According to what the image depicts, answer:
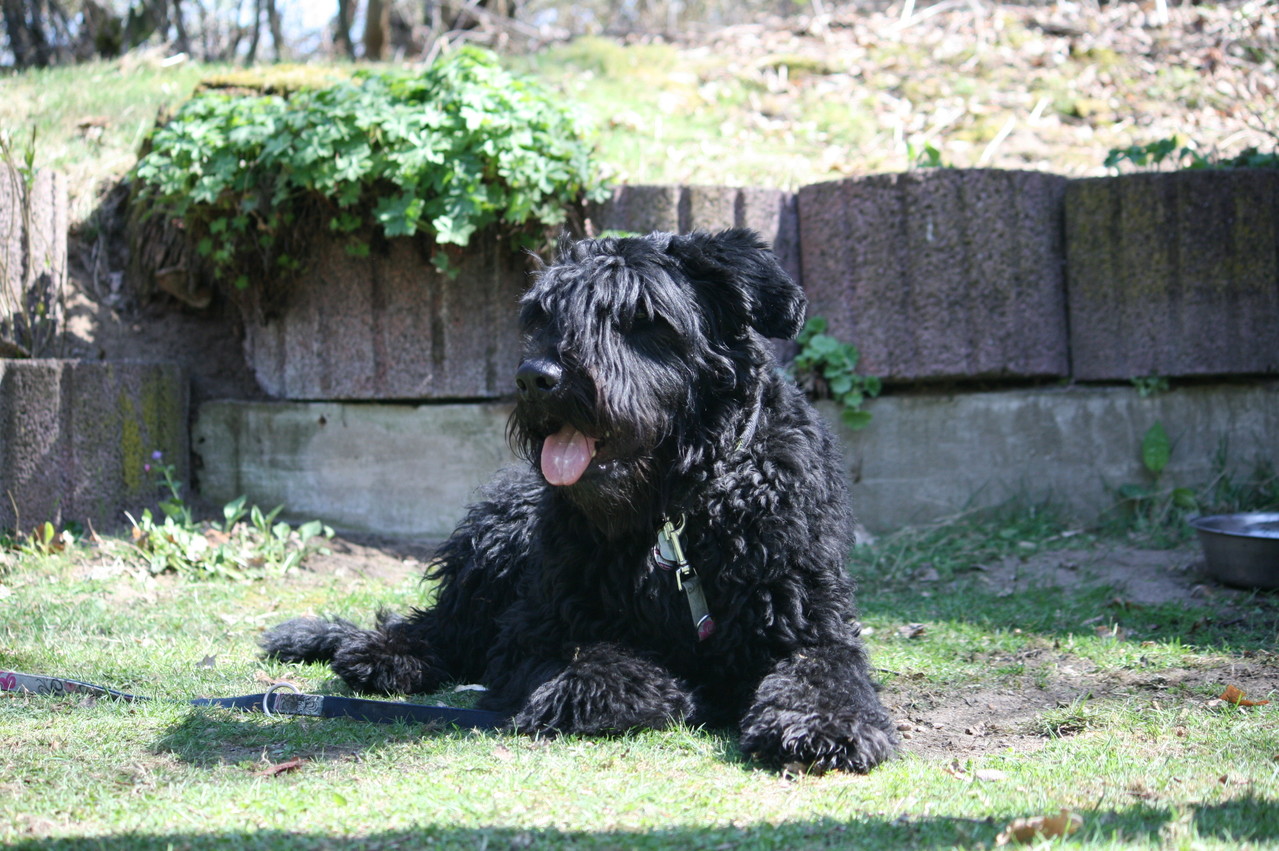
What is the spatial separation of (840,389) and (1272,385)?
2517 mm

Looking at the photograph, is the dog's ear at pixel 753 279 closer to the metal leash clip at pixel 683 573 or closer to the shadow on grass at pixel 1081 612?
the metal leash clip at pixel 683 573

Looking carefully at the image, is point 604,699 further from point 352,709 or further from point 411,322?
point 411,322

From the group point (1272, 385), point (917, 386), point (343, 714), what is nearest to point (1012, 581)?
point (917, 386)

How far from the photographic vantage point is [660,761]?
299 centimetres

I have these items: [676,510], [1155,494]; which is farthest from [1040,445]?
[676,510]

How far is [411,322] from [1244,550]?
16.2 ft

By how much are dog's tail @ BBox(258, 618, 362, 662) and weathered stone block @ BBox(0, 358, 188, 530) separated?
2376mm

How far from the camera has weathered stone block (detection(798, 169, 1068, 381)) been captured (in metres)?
6.13

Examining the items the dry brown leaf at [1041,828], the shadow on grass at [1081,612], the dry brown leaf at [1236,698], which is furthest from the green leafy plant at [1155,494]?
the dry brown leaf at [1041,828]

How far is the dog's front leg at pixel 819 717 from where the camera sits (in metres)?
2.90

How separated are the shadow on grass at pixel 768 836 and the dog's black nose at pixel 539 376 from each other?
4.24 ft

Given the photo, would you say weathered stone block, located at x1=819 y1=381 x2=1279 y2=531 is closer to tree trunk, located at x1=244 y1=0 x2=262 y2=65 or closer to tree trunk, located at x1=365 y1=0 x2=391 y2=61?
tree trunk, located at x1=365 y1=0 x2=391 y2=61

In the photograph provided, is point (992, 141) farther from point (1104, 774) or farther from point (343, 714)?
point (343, 714)

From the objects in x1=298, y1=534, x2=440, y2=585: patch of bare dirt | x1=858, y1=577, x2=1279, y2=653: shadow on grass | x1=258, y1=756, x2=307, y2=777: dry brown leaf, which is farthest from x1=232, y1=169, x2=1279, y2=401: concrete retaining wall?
x1=258, y1=756, x2=307, y2=777: dry brown leaf
